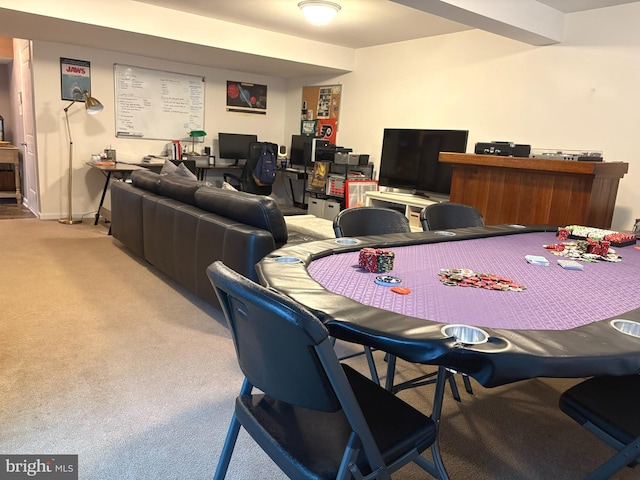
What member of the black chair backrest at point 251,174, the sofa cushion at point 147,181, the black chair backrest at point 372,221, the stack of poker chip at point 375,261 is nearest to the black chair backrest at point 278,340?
the stack of poker chip at point 375,261

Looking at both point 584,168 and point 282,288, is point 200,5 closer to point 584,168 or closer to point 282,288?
point 584,168

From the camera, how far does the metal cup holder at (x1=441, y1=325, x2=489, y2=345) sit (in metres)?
1.09

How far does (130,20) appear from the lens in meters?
4.66

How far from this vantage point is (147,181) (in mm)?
4105

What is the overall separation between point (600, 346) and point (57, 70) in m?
6.40

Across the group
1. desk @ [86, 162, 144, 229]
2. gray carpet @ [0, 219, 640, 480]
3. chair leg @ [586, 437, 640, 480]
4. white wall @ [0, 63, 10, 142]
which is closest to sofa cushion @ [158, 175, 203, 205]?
gray carpet @ [0, 219, 640, 480]

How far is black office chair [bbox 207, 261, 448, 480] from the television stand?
3.93m

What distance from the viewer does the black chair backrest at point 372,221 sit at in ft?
8.32

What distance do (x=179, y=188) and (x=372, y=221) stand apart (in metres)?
1.74

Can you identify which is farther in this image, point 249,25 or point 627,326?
point 249,25

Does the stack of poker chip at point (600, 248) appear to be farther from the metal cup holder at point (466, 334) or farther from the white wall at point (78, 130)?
the white wall at point (78, 130)

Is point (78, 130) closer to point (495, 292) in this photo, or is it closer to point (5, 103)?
point (5, 103)

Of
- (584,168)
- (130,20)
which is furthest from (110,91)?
(584,168)

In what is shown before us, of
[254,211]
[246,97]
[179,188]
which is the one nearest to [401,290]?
[254,211]
